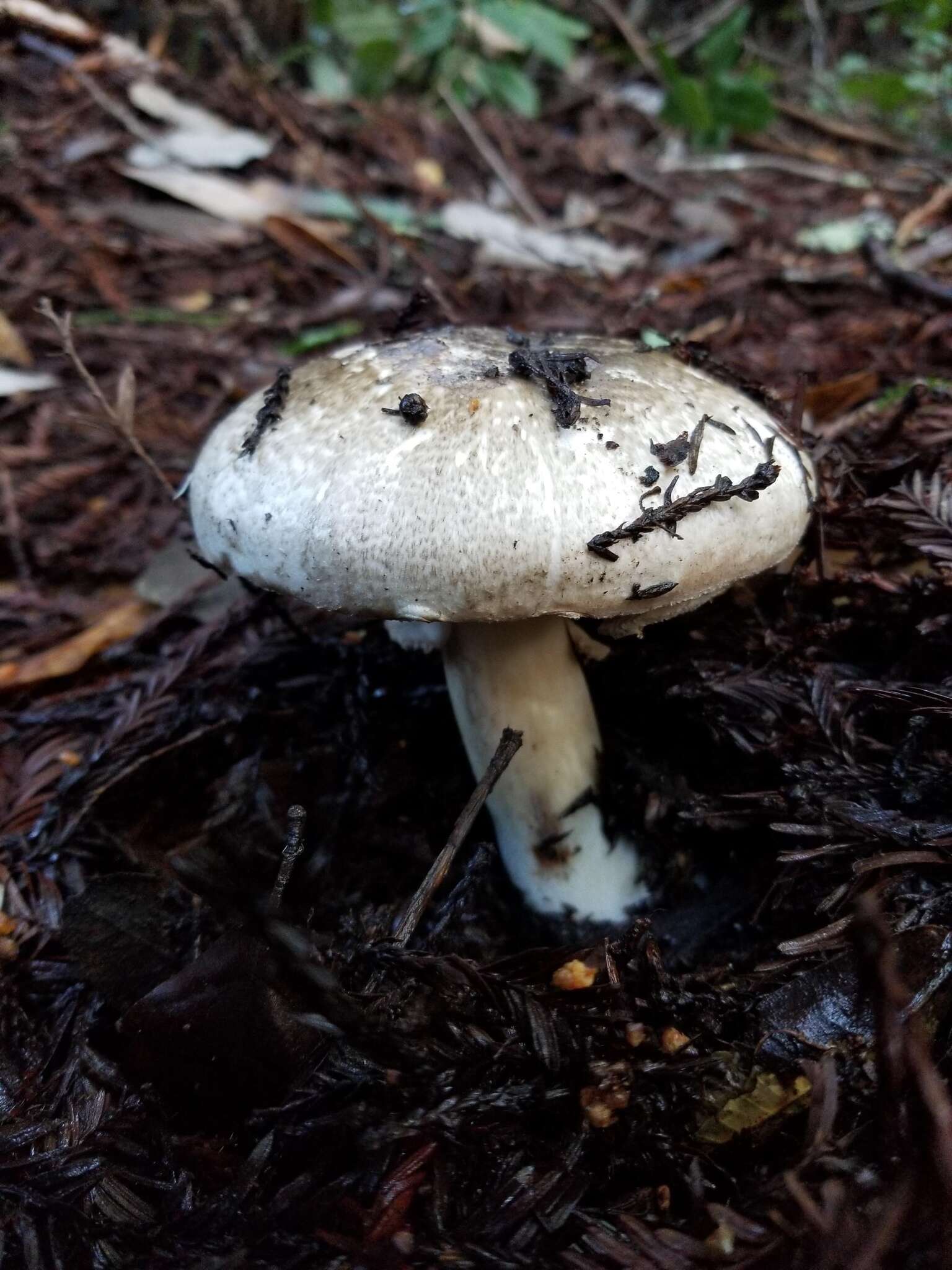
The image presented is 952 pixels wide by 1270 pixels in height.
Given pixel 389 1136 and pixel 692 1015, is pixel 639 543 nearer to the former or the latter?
pixel 692 1015

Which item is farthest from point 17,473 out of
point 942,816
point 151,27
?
point 151,27

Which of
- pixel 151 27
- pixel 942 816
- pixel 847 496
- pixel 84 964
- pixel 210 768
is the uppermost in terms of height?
pixel 151 27

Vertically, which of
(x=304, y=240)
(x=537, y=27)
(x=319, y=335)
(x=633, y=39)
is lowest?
(x=319, y=335)

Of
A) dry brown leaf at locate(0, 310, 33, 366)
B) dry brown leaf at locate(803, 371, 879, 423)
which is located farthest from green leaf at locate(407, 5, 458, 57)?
dry brown leaf at locate(803, 371, 879, 423)

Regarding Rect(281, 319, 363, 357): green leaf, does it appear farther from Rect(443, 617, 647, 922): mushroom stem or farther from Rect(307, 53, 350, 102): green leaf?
Rect(307, 53, 350, 102): green leaf

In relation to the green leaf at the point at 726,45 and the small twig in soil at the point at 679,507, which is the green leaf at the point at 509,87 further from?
the small twig in soil at the point at 679,507

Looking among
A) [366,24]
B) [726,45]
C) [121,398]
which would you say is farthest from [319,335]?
[726,45]

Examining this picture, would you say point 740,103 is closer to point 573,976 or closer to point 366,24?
point 366,24
